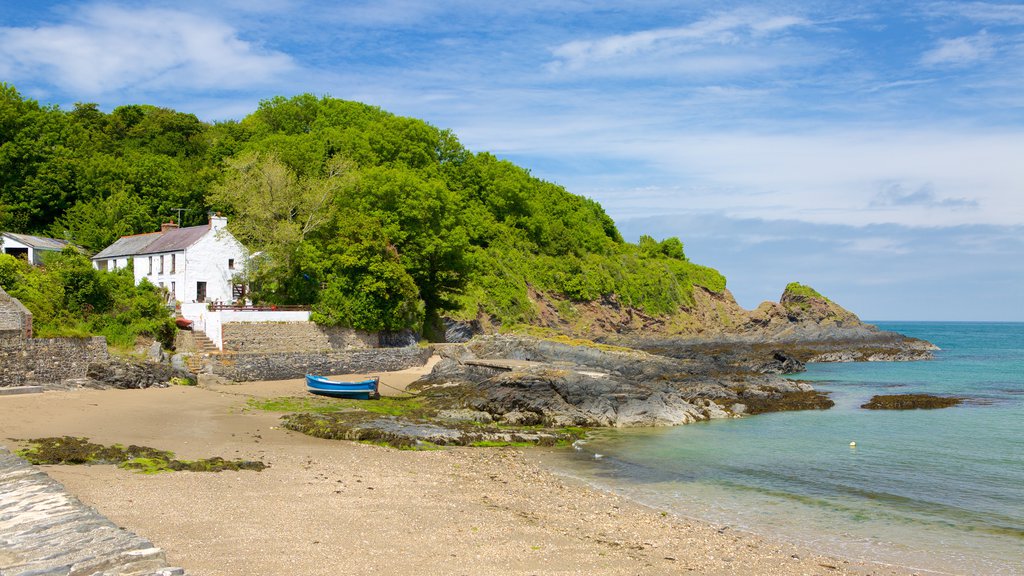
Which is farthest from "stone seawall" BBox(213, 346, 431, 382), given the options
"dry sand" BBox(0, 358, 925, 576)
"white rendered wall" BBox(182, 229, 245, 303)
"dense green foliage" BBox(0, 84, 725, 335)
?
"dry sand" BBox(0, 358, 925, 576)

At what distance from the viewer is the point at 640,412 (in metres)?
27.4

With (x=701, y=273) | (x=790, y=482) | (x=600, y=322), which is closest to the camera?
(x=790, y=482)

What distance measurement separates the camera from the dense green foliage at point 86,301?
104 feet

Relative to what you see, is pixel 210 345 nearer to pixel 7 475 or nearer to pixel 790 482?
pixel 7 475

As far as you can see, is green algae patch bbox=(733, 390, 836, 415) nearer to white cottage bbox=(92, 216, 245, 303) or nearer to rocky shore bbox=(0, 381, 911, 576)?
rocky shore bbox=(0, 381, 911, 576)

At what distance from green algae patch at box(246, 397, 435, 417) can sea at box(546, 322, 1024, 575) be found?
7002mm

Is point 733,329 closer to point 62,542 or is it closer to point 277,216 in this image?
point 277,216

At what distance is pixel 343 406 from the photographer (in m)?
27.9

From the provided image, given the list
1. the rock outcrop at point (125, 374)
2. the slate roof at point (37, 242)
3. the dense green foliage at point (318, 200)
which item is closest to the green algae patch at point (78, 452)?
the rock outcrop at point (125, 374)

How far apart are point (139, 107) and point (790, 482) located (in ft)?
215

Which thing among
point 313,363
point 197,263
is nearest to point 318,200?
point 197,263

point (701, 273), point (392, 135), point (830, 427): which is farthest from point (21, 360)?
point (701, 273)

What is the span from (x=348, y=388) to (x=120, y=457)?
537 inches

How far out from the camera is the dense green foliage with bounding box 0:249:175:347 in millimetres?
31578
